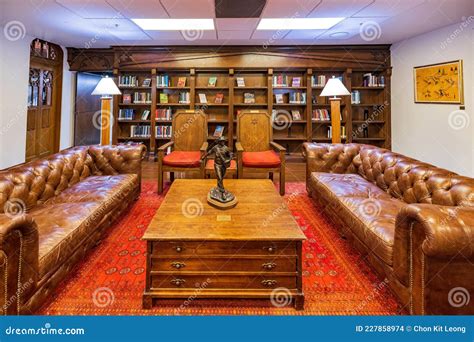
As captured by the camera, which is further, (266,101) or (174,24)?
(266,101)

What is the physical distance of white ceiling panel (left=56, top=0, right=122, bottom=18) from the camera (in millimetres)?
3625

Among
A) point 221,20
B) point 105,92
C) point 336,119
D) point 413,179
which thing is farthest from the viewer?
point 336,119

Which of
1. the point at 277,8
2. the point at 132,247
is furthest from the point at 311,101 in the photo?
the point at 132,247

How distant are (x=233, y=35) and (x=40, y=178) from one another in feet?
12.8

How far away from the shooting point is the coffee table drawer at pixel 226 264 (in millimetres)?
1718

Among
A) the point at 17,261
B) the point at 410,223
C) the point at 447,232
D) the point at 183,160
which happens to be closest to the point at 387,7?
the point at 183,160

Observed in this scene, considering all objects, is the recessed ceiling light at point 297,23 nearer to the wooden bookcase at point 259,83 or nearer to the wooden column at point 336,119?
the wooden column at point 336,119

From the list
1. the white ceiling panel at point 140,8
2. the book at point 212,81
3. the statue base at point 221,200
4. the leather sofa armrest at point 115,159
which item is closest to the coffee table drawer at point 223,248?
the statue base at point 221,200

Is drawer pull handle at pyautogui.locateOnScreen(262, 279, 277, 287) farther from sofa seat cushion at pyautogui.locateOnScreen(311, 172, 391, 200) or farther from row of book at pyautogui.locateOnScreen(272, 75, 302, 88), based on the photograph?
row of book at pyautogui.locateOnScreen(272, 75, 302, 88)

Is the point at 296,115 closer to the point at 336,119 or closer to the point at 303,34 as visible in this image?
the point at 303,34

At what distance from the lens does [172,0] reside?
139 inches

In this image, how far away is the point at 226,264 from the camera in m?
1.74

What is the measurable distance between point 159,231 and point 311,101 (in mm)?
5105

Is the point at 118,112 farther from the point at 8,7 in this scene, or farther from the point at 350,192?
the point at 350,192
